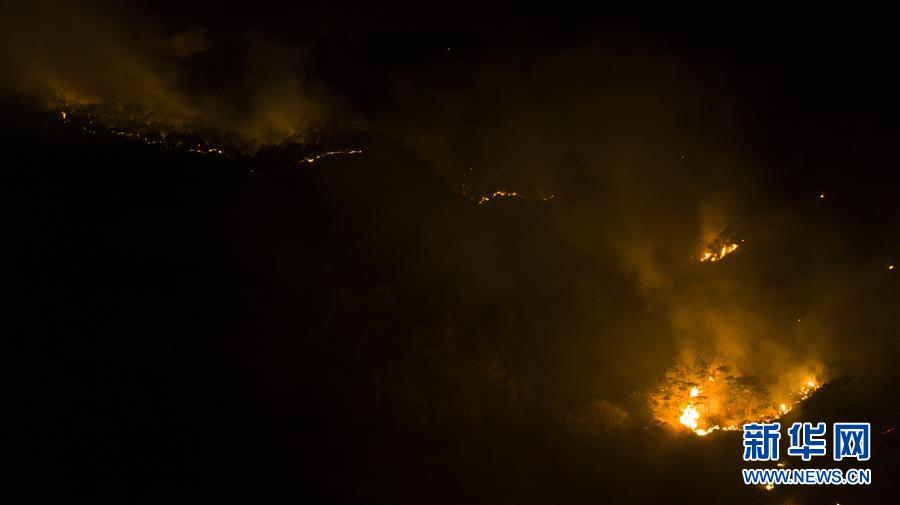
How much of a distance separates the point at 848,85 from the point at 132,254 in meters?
12.3

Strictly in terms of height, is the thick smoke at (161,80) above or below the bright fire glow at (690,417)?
above

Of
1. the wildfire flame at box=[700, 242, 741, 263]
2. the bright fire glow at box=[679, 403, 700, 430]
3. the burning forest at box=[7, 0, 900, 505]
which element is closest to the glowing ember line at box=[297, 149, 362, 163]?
the burning forest at box=[7, 0, 900, 505]

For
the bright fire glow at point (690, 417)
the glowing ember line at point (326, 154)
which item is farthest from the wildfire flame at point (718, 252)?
the glowing ember line at point (326, 154)

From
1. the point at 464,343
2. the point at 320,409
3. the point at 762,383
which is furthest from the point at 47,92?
the point at 762,383

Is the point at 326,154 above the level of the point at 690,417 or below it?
above

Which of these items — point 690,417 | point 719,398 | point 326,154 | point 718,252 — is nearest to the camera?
point 690,417

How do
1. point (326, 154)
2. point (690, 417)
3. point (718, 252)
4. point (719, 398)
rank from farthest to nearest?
point (718, 252)
point (326, 154)
point (719, 398)
point (690, 417)

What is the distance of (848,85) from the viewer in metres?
10.6

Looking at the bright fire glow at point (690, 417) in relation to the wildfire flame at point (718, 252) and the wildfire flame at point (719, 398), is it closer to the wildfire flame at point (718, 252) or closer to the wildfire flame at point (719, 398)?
the wildfire flame at point (719, 398)

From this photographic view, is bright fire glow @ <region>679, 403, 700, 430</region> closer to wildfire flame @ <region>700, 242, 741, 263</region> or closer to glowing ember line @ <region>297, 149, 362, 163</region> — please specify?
wildfire flame @ <region>700, 242, 741, 263</region>

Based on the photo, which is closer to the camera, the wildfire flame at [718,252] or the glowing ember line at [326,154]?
the glowing ember line at [326,154]

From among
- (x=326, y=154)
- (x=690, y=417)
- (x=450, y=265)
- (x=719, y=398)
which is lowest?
(x=690, y=417)

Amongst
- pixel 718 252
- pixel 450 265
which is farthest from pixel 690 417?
pixel 450 265

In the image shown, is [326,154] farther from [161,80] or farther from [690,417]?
[690,417]
